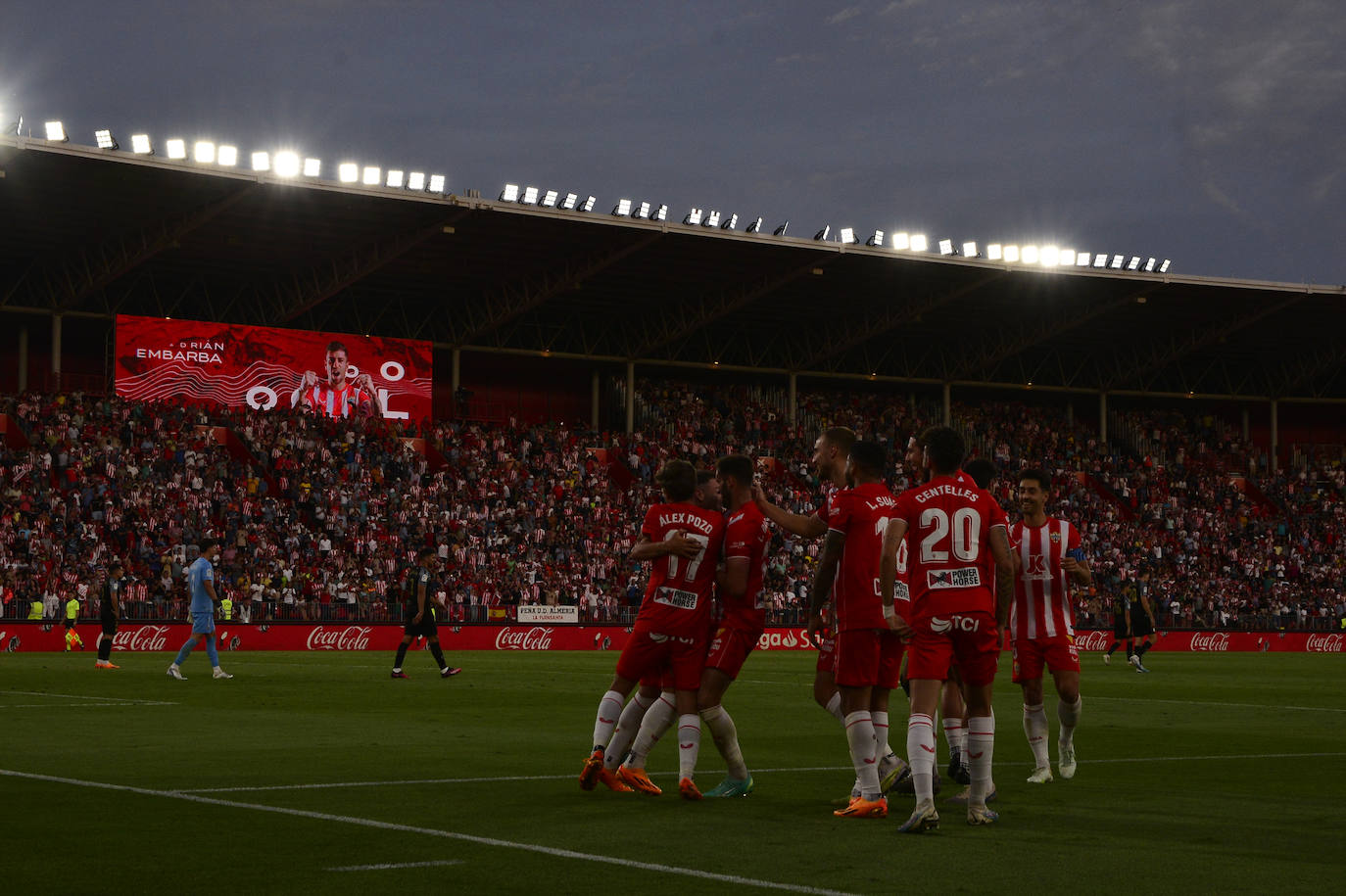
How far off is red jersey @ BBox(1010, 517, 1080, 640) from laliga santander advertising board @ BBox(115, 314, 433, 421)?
138 feet

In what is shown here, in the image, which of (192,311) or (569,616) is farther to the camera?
(192,311)

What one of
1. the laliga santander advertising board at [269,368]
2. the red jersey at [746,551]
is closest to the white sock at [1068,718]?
the red jersey at [746,551]

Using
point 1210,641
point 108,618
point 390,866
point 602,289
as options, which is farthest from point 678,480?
point 602,289

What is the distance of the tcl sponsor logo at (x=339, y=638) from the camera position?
4003 centimetres

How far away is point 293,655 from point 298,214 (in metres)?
16.3

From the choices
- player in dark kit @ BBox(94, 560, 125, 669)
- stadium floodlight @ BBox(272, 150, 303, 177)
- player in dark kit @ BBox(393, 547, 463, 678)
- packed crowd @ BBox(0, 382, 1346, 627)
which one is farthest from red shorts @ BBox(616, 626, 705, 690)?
stadium floodlight @ BBox(272, 150, 303, 177)

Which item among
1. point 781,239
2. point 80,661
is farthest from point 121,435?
point 781,239

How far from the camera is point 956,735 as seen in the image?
11.1 meters

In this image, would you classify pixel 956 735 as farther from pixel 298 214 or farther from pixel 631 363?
pixel 631 363

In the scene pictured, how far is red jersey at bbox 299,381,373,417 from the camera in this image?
5256 centimetres

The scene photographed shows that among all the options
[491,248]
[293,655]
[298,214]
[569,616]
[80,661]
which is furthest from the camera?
[491,248]

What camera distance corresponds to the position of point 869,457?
9820 mm

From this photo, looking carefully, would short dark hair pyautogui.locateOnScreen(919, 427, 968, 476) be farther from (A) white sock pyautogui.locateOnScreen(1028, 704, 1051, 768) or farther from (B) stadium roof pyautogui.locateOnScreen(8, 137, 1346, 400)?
(B) stadium roof pyautogui.locateOnScreen(8, 137, 1346, 400)

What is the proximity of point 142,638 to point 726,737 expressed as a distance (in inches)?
1175
